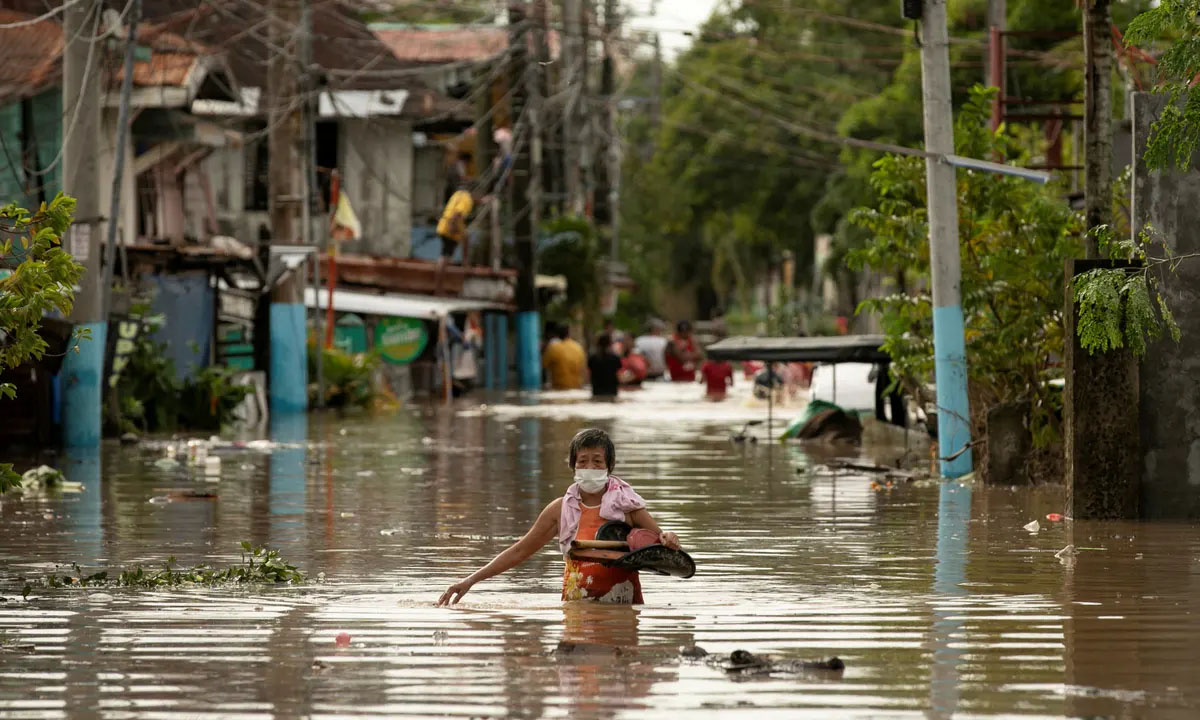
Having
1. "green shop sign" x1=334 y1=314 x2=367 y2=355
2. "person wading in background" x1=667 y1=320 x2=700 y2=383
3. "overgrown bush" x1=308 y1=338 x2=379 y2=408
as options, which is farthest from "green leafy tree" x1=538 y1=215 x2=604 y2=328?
"overgrown bush" x1=308 y1=338 x2=379 y2=408

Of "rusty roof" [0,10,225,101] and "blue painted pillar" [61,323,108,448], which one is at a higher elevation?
"rusty roof" [0,10,225,101]

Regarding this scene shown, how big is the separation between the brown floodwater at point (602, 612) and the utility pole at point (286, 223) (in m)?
15.4

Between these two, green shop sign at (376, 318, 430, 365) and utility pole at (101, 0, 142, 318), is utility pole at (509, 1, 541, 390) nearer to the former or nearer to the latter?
green shop sign at (376, 318, 430, 365)

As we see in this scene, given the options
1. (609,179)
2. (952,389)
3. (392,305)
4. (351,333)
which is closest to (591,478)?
(952,389)

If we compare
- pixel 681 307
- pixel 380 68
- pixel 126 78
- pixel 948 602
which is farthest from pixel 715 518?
pixel 681 307

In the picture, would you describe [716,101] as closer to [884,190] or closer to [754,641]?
[884,190]

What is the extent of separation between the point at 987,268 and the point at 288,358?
58.2 feet

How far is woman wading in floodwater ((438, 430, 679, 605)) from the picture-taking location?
9.87 metres

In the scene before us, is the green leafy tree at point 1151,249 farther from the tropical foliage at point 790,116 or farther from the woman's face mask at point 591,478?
the tropical foliage at point 790,116

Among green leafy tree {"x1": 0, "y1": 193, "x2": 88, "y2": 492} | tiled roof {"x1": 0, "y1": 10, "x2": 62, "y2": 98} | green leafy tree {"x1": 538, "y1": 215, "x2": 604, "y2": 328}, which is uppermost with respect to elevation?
tiled roof {"x1": 0, "y1": 10, "x2": 62, "y2": 98}

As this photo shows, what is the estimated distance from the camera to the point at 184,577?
1116 cm

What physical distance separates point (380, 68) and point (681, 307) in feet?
219

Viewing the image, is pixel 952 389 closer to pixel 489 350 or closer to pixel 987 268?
pixel 987 268

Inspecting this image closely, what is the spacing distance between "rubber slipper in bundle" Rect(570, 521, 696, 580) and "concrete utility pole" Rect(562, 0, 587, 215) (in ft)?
127
